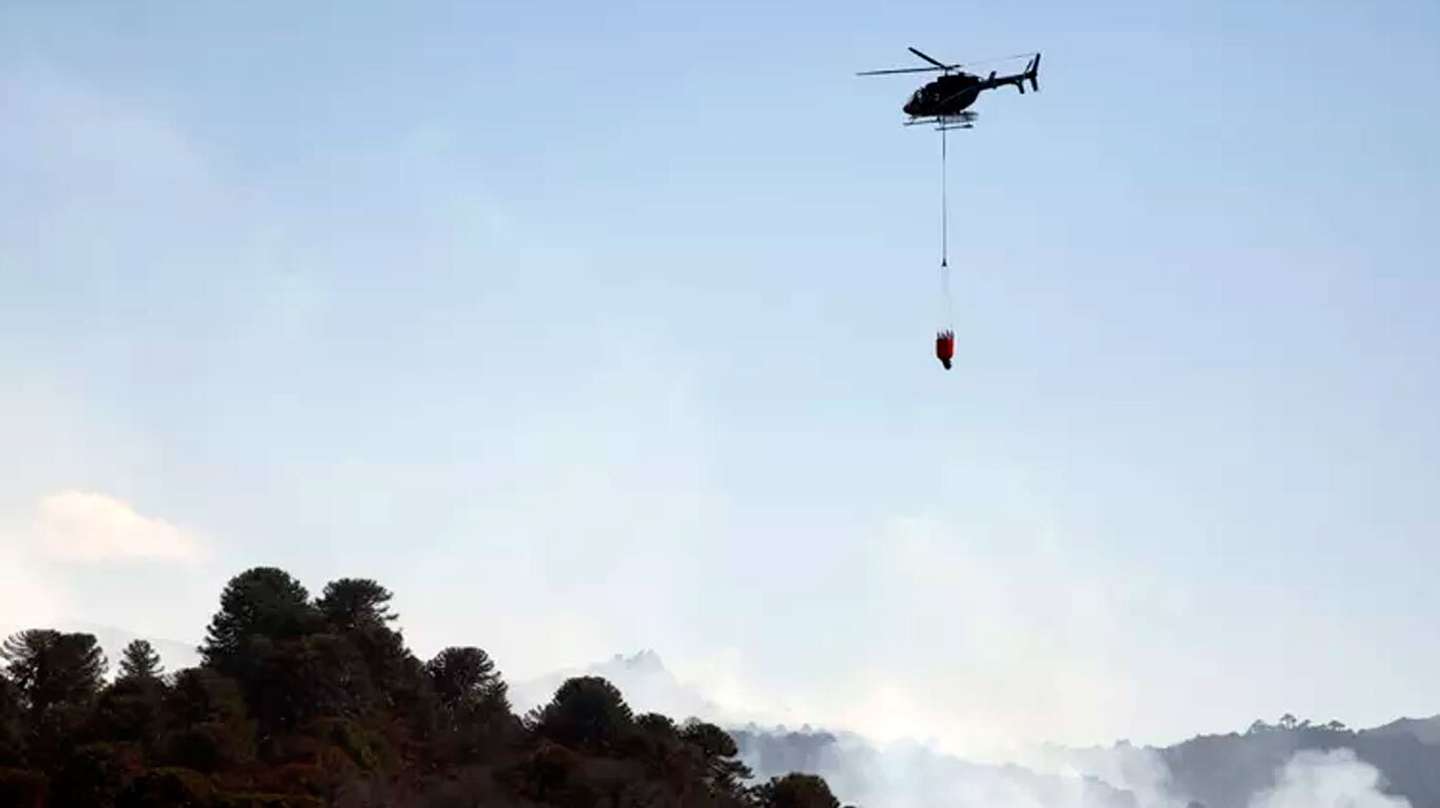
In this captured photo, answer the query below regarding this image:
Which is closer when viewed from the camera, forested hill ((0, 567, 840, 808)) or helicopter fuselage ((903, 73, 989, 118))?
helicopter fuselage ((903, 73, 989, 118))

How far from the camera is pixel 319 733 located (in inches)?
4505

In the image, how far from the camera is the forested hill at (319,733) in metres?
105

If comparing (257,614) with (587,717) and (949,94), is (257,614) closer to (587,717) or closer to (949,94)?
(587,717)

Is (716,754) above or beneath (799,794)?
above

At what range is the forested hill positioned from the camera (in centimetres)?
10525

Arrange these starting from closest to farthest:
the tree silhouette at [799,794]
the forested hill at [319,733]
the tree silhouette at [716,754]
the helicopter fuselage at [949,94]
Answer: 1. the helicopter fuselage at [949,94]
2. the forested hill at [319,733]
3. the tree silhouette at [799,794]
4. the tree silhouette at [716,754]

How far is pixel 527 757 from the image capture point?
4769 inches

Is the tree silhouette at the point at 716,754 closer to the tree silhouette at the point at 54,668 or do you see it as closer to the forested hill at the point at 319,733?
the forested hill at the point at 319,733

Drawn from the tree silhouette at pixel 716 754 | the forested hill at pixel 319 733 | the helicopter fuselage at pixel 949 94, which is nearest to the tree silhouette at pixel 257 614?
the forested hill at pixel 319 733

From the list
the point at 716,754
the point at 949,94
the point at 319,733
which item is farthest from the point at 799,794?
the point at 949,94

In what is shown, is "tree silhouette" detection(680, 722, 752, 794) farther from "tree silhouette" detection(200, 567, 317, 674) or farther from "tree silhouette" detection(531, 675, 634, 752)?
"tree silhouette" detection(200, 567, 317, 674)

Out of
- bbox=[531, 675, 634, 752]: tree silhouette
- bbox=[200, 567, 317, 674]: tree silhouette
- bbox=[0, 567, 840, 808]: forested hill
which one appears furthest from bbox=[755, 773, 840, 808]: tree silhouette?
bbox=[200, 567, 317, 674]: tree silhouette

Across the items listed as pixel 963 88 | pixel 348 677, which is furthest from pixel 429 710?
pixel 963 88

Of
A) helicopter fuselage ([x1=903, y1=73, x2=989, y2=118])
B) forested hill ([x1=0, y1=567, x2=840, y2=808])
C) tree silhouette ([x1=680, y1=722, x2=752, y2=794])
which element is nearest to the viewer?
helicopter fuselage ([x1=903, y1=73, x2=989, y2=118])
